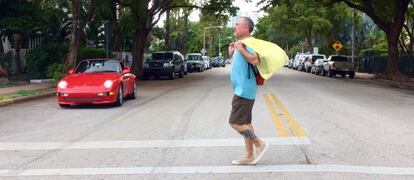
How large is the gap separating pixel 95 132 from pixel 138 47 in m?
26.0

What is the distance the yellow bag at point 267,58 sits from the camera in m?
7.39

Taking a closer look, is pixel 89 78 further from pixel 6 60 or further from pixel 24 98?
pixel 6 60

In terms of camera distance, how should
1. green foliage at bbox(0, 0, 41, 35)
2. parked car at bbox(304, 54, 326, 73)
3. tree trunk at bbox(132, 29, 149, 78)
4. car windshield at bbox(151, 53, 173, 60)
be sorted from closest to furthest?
green foliage at bbox(0, 0, 41, 35) < car windshield at bbox(151, 53, 173, 60) < tree trunk at bbox(132, 29, 149, 78) < parked car at bbox(304, 54, 326, 73)

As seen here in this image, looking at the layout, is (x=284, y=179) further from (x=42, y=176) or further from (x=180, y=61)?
(x=180, y=61)

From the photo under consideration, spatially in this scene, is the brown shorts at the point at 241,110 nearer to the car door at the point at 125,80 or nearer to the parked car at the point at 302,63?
the car door at the point at 125,80

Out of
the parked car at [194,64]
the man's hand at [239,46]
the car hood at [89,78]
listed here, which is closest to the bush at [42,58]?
the car hood at [89,78]

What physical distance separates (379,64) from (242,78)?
141 feet

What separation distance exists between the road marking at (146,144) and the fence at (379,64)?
1311 inches

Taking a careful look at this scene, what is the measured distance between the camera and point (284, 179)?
23.0 ft

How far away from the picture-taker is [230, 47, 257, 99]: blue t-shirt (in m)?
7.49

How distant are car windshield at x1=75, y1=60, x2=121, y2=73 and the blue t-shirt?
10060mm

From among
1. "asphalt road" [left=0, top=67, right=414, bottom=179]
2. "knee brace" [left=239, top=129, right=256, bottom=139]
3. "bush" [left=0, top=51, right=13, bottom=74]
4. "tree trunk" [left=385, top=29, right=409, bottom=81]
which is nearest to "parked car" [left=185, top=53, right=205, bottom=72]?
"tree trunk" [left=385, top=29, right=409, bottom=81]

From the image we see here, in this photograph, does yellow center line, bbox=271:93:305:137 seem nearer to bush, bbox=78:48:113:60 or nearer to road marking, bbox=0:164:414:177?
road marking, bbox=0:164:414:177

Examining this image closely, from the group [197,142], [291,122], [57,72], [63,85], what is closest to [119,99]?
[63,85]
